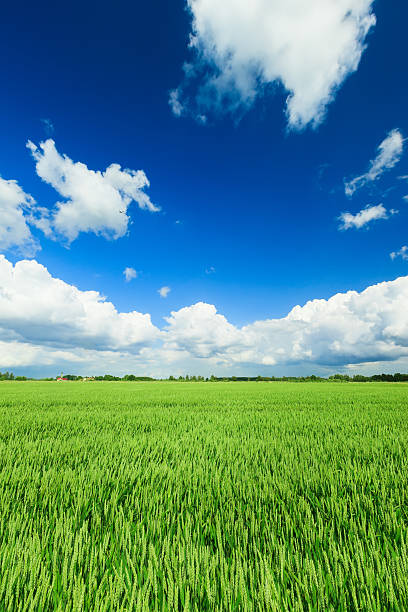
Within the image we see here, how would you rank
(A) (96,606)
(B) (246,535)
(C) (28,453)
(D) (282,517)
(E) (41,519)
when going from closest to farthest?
(A) (96,606)
(B) (246,535)
(E) (41,519)
(D) (282,517)
(C) (28,453)

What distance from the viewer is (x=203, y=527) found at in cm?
175

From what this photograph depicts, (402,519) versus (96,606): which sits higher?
(96,606)

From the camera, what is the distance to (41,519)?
1805 mm

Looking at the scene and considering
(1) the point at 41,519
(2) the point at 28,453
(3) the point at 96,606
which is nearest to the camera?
(3) the point at 96,606

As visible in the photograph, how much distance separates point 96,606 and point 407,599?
4.24ft

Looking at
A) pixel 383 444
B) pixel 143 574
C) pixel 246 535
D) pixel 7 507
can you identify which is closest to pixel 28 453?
pixel 7 507

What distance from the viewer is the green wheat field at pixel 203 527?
3.82 feet

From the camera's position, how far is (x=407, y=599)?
1.15m

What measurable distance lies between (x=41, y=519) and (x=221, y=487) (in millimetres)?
1351

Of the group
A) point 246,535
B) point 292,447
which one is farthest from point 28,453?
point 292,447

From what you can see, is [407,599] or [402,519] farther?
[402,519]

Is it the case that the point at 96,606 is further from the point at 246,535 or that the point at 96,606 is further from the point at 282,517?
the point at 282,517

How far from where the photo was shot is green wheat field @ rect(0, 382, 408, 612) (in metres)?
1.16

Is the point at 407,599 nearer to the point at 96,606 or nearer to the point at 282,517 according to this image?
the point at 282,517
